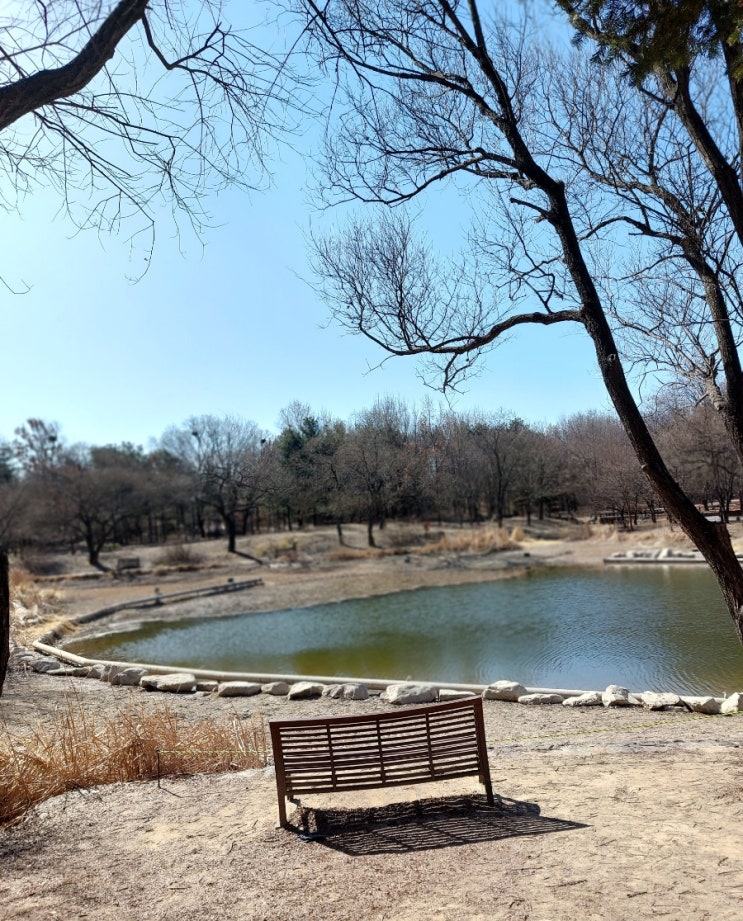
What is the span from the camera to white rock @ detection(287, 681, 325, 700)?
346 inches

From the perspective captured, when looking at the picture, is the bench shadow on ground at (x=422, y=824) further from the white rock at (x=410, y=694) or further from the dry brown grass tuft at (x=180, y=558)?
the dry brown grass tuft at (x=180, y=558)

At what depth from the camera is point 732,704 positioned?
7211mm

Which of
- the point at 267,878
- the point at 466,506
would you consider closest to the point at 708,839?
the point at 267,878

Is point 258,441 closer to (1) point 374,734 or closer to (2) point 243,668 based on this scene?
(2) point 243,668

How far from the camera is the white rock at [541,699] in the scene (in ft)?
26.3

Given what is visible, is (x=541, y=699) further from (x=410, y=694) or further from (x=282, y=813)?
(x=282, y=813)

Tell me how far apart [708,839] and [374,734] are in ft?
5.93

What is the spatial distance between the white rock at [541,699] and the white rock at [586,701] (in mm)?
Answer: 113

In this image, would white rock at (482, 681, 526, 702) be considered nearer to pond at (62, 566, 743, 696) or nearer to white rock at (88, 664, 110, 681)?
pond at (62, 566, 743, 696)

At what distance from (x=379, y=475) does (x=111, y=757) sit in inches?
227

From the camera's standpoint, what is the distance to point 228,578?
24.8 meters

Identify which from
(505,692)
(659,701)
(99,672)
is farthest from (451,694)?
(99,672)

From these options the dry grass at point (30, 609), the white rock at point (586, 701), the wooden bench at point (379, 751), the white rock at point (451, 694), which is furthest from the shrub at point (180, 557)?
the wooden bench at point (379, 751)

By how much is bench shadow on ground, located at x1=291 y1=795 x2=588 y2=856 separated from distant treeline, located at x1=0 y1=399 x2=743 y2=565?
94.9 inches
